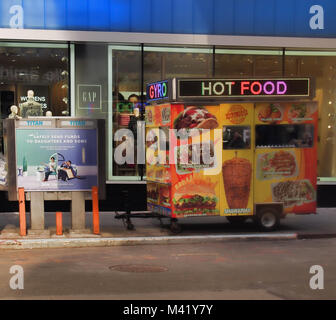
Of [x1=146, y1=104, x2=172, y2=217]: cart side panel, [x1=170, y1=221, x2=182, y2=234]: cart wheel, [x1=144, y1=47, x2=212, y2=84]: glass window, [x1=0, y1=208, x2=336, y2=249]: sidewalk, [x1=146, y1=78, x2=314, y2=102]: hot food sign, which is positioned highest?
Answer: [x1=144, y1=47, x2=212, y2=84]: glass window

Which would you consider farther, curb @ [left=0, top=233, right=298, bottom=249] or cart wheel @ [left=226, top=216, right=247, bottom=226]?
cart wheel @ [left=226, top=216, right=247, bottom=226]

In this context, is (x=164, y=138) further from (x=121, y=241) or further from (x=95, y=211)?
(x=121, y=241)

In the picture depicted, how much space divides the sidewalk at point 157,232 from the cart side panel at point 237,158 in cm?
67

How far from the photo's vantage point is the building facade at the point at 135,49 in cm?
1573

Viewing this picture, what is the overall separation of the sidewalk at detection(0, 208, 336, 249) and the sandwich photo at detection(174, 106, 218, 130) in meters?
2.26

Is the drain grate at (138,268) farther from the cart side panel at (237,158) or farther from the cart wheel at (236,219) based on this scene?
the cart wheel at (236,219)

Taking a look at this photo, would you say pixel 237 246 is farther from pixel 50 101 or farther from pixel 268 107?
pixel 50 101

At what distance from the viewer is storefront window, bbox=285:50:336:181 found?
1711cm

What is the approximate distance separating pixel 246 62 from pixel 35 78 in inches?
226

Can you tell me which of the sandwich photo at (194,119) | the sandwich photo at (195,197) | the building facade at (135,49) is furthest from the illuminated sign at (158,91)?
the building facade at (135,49)

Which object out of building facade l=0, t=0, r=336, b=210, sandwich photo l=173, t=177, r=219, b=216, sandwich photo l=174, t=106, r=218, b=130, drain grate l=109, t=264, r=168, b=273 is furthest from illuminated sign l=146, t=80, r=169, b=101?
drain grate l=109, t=264, r=168, b=273

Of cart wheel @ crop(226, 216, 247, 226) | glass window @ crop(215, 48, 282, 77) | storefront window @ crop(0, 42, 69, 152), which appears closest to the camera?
cart wheel @ crop(226, 216, 247, 226)

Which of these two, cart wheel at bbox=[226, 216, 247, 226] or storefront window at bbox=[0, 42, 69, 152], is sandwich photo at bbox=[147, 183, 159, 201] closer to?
cart wheel at bbox=[226, 216, 247, 226]

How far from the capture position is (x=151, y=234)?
12602 millimetres
